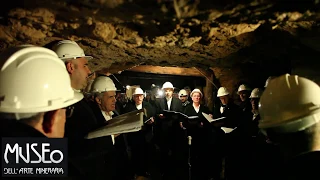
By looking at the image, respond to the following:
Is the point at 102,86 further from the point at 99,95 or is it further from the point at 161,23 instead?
the point at 161,23

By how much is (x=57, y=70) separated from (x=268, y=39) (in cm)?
357

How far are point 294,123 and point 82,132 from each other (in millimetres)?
1946

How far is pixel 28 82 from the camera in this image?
75.3 inches

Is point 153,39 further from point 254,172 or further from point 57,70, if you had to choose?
point 254,172

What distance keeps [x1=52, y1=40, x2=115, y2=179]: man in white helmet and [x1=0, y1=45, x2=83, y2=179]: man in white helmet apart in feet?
2.22

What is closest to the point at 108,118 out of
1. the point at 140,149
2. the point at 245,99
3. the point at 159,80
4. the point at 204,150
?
the point at 140,149

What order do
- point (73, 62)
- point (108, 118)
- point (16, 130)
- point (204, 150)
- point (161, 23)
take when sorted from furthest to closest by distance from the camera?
point (204, 150) → point (108, 118) → point (73, 62) → point (161, 23) → point (16, 130)

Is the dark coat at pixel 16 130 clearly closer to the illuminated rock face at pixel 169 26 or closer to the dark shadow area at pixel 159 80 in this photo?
the illuminated rock face at pixel 169 26

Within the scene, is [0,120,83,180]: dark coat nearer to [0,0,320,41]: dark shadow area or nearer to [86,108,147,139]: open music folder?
[86,108,147,139]: open music folder

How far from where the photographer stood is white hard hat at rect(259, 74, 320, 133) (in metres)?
2.02

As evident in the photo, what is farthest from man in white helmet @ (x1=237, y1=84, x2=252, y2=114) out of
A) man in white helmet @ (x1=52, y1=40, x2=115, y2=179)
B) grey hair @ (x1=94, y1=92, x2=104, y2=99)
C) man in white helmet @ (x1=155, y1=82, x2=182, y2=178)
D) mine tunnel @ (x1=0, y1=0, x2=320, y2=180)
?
man in white helmet @ (x1=52, y1=40, x2=115, y2=179)

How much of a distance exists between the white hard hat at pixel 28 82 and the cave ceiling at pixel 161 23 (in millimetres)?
742

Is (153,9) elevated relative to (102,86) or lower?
elevated

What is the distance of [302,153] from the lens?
74.4 inches
